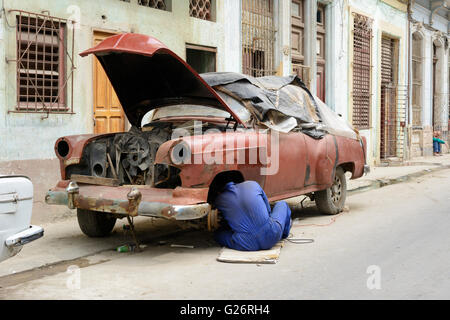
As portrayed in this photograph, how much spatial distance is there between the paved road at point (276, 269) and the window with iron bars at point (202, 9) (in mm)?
5290

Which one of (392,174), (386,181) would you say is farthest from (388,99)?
(386,181)

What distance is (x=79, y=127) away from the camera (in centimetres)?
862

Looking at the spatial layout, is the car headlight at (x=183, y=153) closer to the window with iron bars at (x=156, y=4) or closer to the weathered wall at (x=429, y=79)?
the window with iron bars at (x=156, y=4)

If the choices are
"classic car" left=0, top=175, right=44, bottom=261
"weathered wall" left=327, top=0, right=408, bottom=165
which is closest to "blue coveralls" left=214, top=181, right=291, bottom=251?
"classic car" left=0, top=175, right=44, bottom=261

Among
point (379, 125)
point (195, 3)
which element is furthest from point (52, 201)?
point (379, 125)

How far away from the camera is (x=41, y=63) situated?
8.12 m

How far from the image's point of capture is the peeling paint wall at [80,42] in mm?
7621

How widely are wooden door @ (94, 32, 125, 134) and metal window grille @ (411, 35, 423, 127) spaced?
1624 cm

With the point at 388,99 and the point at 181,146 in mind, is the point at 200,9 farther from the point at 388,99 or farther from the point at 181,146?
the point at 388,99

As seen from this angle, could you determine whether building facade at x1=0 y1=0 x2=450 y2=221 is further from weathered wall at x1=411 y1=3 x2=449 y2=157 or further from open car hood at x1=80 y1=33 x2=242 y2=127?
open car hood at x1=80 y1=33 x2=242 y2=127

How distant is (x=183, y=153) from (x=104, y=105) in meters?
4.18

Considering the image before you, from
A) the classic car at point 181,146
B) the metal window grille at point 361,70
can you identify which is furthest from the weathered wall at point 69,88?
the metal window grille at point 361,70

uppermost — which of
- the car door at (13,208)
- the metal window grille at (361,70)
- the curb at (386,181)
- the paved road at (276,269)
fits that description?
the metal window grille at (361,70)
